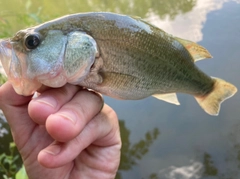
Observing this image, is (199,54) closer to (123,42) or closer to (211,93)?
(211,93)

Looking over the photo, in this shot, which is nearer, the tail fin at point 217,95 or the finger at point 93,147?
the finger at point 93,147

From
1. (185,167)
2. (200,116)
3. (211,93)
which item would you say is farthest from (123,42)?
(200,116)

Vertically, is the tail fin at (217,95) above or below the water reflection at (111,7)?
above

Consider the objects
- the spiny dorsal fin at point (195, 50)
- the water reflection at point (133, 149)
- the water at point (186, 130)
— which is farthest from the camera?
the water reflection at point (133, 149)

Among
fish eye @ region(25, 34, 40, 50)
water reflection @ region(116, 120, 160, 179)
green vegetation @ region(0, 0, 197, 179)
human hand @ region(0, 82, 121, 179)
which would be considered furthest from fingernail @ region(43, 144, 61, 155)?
water reflection @ region(116, 120, 160, 179)

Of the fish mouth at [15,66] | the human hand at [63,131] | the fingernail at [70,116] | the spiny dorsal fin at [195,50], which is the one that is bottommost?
the human hand at [63,131]

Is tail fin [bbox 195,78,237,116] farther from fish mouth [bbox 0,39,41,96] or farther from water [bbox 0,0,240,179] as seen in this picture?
Result: water [bbox 0,0,240,179]

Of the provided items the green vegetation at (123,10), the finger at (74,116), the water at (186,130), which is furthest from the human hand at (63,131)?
the green vegetation at (123,10)

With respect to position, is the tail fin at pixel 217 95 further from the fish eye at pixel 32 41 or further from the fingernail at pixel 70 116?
the fish eye at pixel 32 41
